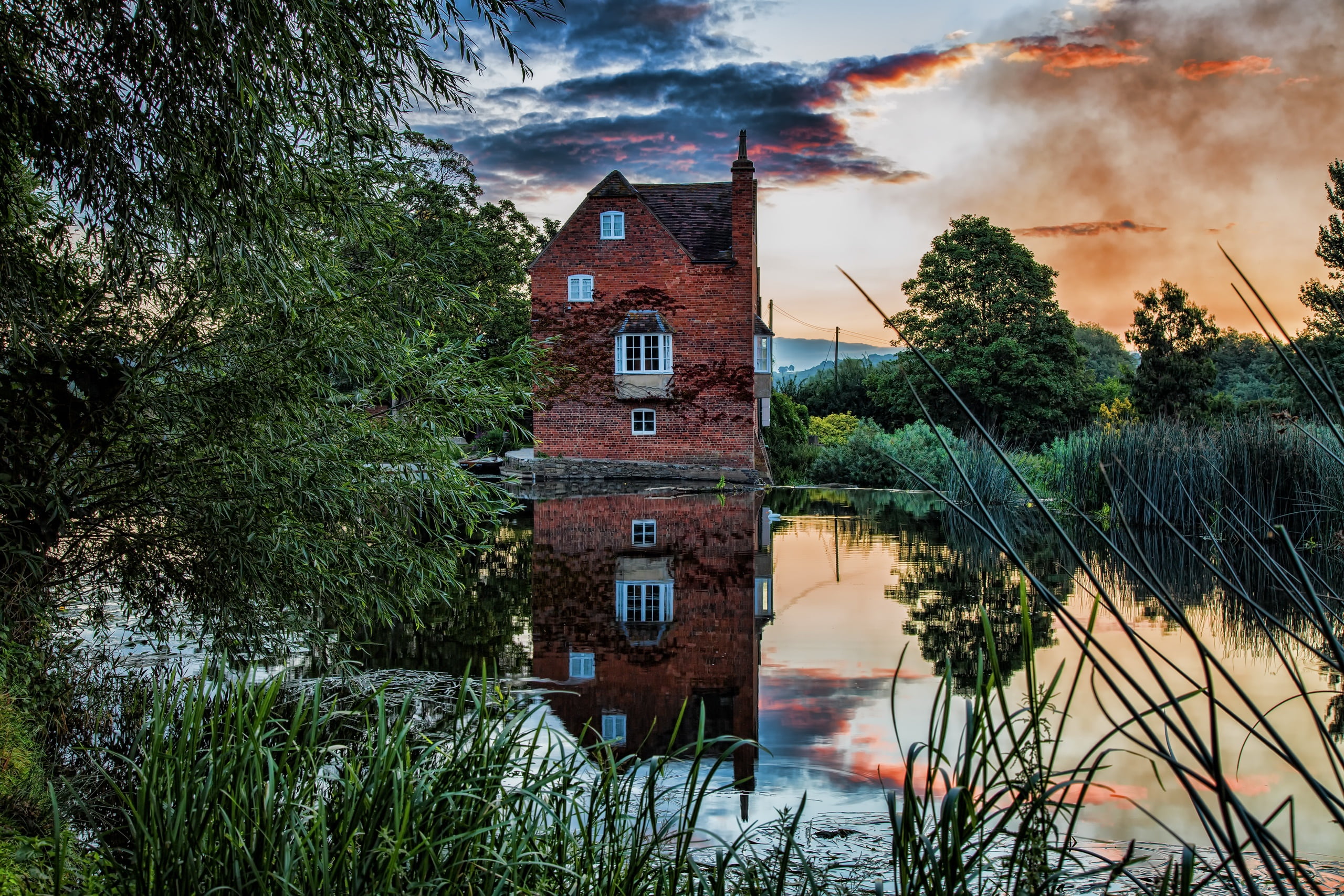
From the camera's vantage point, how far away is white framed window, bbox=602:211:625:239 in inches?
A: 978

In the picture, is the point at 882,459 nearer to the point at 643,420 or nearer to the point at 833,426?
the point at 643,420

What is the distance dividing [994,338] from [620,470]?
15.1 meters

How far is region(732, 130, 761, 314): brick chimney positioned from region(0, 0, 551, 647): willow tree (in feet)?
62.9

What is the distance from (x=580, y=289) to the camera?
25281 millimetres

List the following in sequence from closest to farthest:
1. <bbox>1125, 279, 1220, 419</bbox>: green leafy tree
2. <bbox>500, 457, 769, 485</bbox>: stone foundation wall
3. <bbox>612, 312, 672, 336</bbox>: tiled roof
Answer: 1. <bbox>500, 457, 769, 485</bbox>: stone foundation wall
2. <bbox>612, 312, 672, 336</bbox>: tiled roof
3. <bbox>1125, 279, 1220, 419</bbox>: green leafy tree

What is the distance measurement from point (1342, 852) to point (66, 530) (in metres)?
6.19

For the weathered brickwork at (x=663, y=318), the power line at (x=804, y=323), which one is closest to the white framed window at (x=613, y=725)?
the weathered brickwork at (x=663, y=318)

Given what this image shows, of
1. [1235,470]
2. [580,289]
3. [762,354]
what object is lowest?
[1235,470]

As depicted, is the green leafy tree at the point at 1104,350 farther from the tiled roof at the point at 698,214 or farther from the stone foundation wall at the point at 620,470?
the stone foundation wall at the point at 620,470

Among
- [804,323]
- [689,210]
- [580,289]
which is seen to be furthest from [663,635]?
[804,323]

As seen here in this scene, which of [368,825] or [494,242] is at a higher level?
[494,242]

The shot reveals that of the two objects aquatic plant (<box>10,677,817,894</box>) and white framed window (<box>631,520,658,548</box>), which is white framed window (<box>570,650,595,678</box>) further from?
white framed window (<box>631,520,658,548</box>)

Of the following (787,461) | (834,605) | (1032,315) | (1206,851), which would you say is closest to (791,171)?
(787,461)

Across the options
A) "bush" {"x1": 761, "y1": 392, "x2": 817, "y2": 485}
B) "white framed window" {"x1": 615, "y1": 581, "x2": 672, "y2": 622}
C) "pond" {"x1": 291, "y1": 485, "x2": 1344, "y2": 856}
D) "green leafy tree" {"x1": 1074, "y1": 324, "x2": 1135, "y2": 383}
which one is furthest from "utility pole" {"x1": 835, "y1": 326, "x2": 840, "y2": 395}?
"white framed window" {"x1": 615, "y1": 581, "x2": 672, "y2": 622}
